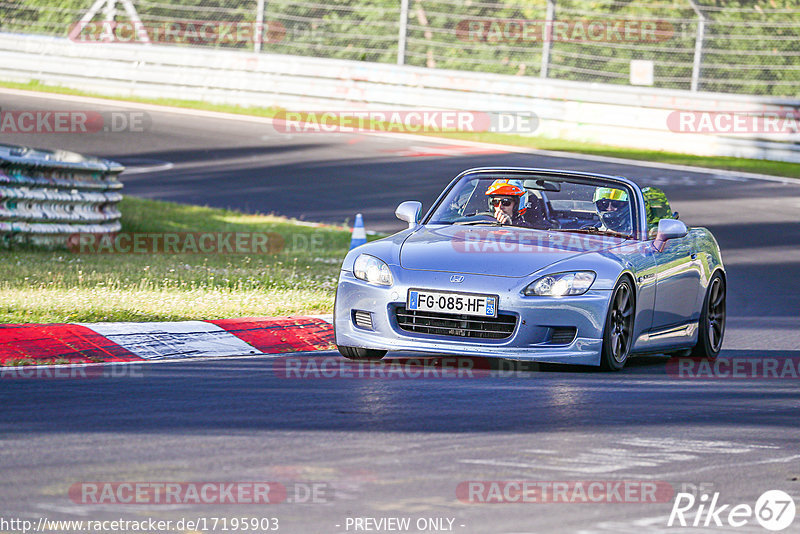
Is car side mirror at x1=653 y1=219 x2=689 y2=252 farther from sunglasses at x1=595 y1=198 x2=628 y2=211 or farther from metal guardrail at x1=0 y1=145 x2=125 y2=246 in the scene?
metal guardrail at x1=0 y1=145 x2=125 y2=246

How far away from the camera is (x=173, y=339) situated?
952 centimetres

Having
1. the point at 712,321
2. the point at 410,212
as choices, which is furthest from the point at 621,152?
the point at 410,212

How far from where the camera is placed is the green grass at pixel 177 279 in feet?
34.5

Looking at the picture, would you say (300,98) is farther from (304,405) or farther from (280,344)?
(304,405)

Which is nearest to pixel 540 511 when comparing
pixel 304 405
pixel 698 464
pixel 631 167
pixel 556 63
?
pixel 698 464

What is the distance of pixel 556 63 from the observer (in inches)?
1077

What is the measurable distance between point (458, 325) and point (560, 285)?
2.13 ft

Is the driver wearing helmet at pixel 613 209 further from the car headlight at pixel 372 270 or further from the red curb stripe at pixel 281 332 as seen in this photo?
the red curb stripe at pixel 281 332

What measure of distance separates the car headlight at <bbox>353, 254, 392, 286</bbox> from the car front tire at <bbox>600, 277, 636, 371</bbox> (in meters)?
1.34

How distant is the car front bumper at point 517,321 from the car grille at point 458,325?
0.11 ft

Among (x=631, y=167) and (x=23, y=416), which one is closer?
(x=23, y=416)

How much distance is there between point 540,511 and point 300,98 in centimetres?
2367

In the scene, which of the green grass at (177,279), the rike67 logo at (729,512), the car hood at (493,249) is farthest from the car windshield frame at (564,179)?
the rike67 logo at (729,512)

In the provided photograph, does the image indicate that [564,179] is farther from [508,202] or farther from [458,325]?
[458,325]
